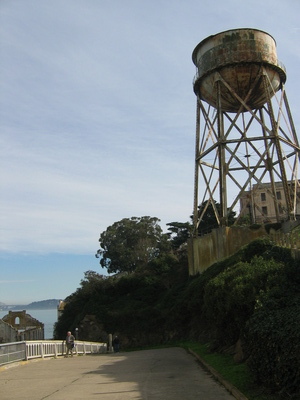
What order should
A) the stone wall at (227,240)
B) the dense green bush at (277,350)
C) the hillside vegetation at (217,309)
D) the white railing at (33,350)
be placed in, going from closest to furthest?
the dense green bush at (277,350), the hillside vegetation at (217,309), the white railing at (33,350), the stone wall at (227,240)

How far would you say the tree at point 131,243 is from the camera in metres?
51.9

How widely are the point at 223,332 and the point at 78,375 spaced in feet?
17.6

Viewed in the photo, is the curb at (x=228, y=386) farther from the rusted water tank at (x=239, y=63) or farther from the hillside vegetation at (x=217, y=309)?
the rusted water tank at (x=239, y=63)

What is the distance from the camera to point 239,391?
25.6 ft

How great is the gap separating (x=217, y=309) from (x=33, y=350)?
7630 millimetres

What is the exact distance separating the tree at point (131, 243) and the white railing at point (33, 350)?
92.3 feet

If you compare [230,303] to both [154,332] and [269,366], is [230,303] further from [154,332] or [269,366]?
[154,332]

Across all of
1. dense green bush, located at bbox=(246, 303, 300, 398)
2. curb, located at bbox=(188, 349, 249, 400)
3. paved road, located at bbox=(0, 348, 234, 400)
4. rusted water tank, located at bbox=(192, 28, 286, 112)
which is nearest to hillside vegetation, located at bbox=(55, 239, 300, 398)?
dense green bush, located at bbox=(246, 303, 300, 398)

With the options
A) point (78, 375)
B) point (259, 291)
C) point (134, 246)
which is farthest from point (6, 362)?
point (134, 246)

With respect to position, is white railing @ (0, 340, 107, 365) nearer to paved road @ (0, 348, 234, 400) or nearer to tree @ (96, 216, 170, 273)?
paved road @ (0, 348, 234, 400)

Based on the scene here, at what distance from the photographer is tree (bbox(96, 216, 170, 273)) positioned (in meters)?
51.9

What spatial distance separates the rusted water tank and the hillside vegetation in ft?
37.2

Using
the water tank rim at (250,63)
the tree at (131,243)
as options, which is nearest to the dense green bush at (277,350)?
the water tank rim at (250,63)

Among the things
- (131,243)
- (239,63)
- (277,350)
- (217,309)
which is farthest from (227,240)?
(131,243)
